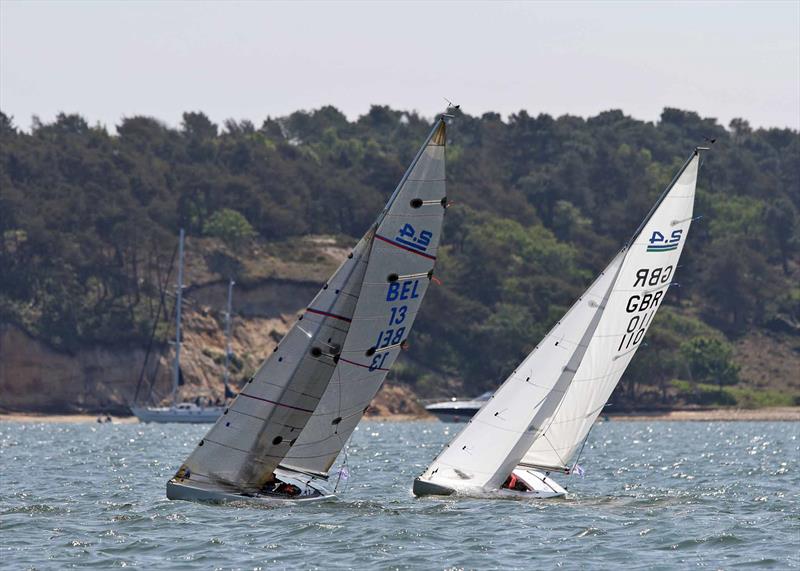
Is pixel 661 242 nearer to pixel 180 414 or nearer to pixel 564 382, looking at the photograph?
pixel 564 382

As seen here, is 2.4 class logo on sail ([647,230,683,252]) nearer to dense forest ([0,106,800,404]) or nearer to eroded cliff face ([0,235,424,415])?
eroded cliff face ([0,235,424,415])

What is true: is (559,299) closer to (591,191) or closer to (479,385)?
(479,385)

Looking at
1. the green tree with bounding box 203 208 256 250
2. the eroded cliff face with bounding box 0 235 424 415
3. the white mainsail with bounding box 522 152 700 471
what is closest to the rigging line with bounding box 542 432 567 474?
the white mainsail with bounding box 522 152 700 471

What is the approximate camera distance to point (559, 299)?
125m

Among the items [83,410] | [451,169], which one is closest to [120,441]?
[83,410]

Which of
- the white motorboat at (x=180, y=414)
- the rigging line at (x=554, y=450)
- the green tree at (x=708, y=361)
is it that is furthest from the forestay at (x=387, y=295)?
the green tree at (x=708, y=361)

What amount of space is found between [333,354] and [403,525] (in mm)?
4262

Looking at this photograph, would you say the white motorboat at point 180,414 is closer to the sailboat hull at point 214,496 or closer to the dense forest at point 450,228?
the dense forest at point 450,228

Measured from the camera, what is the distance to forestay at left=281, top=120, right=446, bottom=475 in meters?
29.6

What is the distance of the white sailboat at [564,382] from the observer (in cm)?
3209

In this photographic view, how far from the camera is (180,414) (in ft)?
323

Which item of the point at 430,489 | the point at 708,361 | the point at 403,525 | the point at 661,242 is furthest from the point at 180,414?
the point at 403,525

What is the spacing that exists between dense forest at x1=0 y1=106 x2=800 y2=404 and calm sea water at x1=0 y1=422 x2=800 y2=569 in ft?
233

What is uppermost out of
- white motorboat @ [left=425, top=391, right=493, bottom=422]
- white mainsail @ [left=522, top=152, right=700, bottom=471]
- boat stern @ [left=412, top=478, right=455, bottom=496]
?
white mainsail @ [left=522, top=152, right=700, bottom=471]
